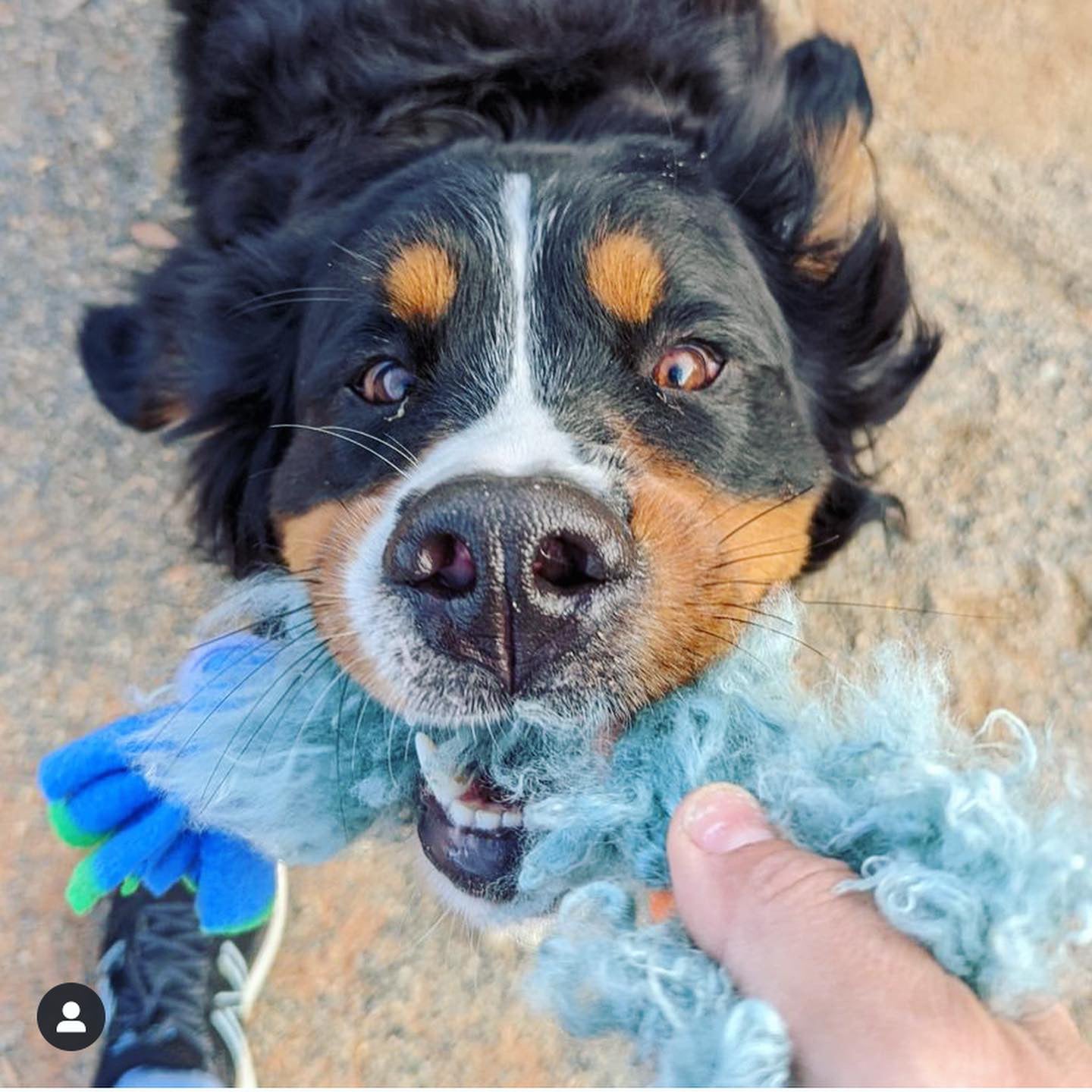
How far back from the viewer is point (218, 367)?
2455mm

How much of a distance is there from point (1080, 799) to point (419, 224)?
1403mm

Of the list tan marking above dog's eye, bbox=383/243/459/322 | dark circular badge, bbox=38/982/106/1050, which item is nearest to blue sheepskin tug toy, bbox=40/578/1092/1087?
tan marking above dog's eye, bbox=383/243/459/322

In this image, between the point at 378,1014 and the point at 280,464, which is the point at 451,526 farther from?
the point at 378,1014

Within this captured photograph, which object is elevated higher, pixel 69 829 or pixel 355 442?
pixel 355 442

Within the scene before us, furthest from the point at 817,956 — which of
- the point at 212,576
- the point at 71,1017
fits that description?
the point at 212,576

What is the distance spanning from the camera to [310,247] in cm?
226

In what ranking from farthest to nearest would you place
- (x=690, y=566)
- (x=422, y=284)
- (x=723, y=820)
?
1. (x=422, y=284)
2. (x=690, y=566)
3. (x=723, y=820)

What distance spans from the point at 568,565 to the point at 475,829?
0.48m

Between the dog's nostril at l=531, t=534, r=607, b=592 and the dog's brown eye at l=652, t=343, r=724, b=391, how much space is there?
53 centimetres

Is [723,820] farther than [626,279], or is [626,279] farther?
[626,279]

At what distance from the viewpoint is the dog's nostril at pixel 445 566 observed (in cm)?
141

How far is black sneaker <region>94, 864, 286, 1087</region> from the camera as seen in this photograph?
8.34 feet

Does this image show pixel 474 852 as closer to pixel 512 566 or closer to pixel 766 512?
pixel 512 566

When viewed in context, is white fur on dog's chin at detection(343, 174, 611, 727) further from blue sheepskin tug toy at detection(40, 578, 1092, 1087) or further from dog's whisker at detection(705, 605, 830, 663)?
dog's whisker at detection(705, 605, 830, 663)
